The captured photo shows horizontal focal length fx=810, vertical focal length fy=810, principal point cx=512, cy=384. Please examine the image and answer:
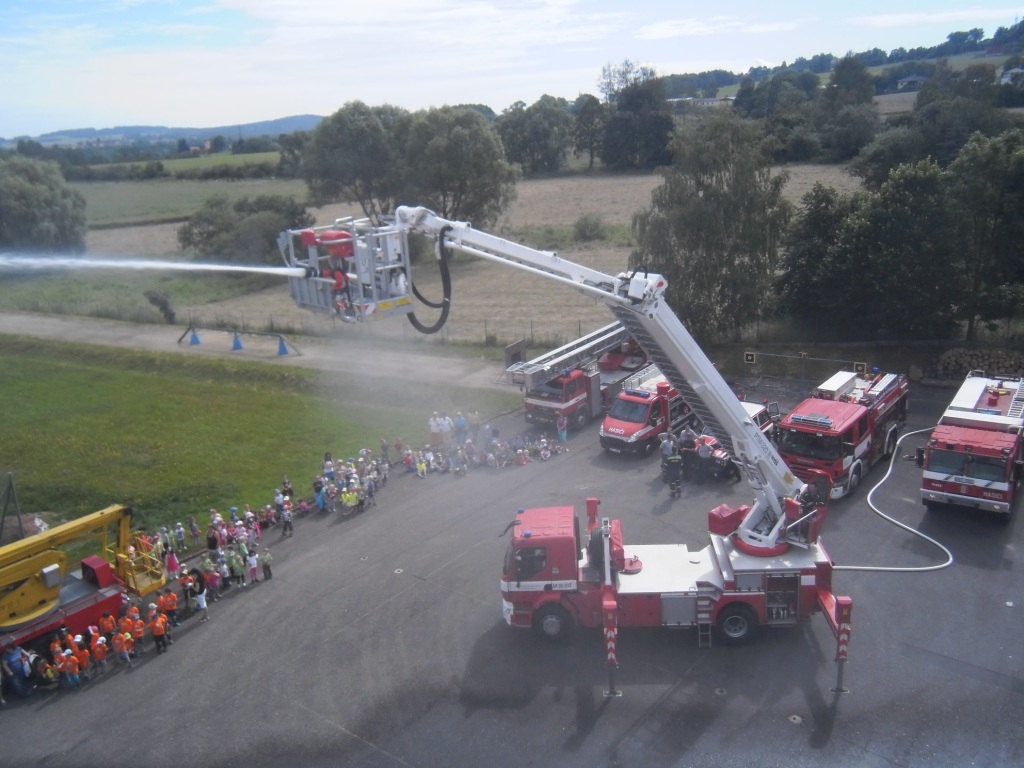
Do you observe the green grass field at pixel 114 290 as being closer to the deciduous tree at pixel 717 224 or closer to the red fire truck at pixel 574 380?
the red fire truck at pixel 574 380

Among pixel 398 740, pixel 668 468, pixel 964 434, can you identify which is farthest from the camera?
pixel 668 468

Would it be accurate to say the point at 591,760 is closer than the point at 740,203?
Yes

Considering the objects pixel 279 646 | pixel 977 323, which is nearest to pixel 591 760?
pixel 279 646

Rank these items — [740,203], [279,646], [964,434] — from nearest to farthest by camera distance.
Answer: [279,646] → [964,434] → [740,203]

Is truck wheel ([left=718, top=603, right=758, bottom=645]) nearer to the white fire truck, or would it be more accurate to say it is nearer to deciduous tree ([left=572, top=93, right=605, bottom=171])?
the white fire truck

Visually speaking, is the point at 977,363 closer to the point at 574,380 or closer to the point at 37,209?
the point at 574,380

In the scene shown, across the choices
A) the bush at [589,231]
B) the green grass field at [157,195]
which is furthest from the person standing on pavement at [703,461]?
the green grass field at [157,195]

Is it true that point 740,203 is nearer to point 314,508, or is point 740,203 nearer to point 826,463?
point 826,463

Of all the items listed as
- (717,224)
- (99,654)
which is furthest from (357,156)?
(99,654)
